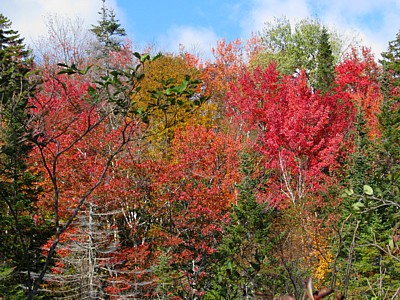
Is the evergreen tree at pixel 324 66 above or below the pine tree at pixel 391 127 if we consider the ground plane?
above

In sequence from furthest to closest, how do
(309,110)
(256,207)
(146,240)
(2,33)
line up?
(2,33), (309,110), (146,240), (256,207)

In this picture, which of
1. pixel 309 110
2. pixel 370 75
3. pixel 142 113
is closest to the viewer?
pixel 142 113

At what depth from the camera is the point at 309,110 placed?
20406mm

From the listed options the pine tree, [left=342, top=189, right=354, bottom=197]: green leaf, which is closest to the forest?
the pine tree

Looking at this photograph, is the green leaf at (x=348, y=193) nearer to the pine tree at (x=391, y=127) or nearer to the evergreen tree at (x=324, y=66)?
the pine tree at (x=391, y=127)

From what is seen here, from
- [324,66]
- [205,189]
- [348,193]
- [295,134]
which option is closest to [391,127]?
[295,134]

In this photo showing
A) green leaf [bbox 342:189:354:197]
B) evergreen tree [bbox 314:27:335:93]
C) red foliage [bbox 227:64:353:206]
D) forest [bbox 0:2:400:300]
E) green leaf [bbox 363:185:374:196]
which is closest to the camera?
green leaf [bbox 363:185:374:196]

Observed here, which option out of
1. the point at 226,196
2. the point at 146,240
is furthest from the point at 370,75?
the point at 146,240

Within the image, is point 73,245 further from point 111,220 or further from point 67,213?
point 111,220

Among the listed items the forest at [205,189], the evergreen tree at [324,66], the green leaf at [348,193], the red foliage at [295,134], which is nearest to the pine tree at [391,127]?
the forest at [205,189]

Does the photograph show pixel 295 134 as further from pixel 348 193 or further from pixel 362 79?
pixel 348 193

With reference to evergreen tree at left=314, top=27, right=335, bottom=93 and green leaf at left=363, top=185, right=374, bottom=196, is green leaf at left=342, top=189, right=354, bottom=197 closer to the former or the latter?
green leaf at left=363, top=185, right=374, bottom=196

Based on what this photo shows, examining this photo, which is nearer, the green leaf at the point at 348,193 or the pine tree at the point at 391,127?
the green leaf at the point at 348,193

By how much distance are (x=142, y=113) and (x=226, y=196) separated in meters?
13.2
